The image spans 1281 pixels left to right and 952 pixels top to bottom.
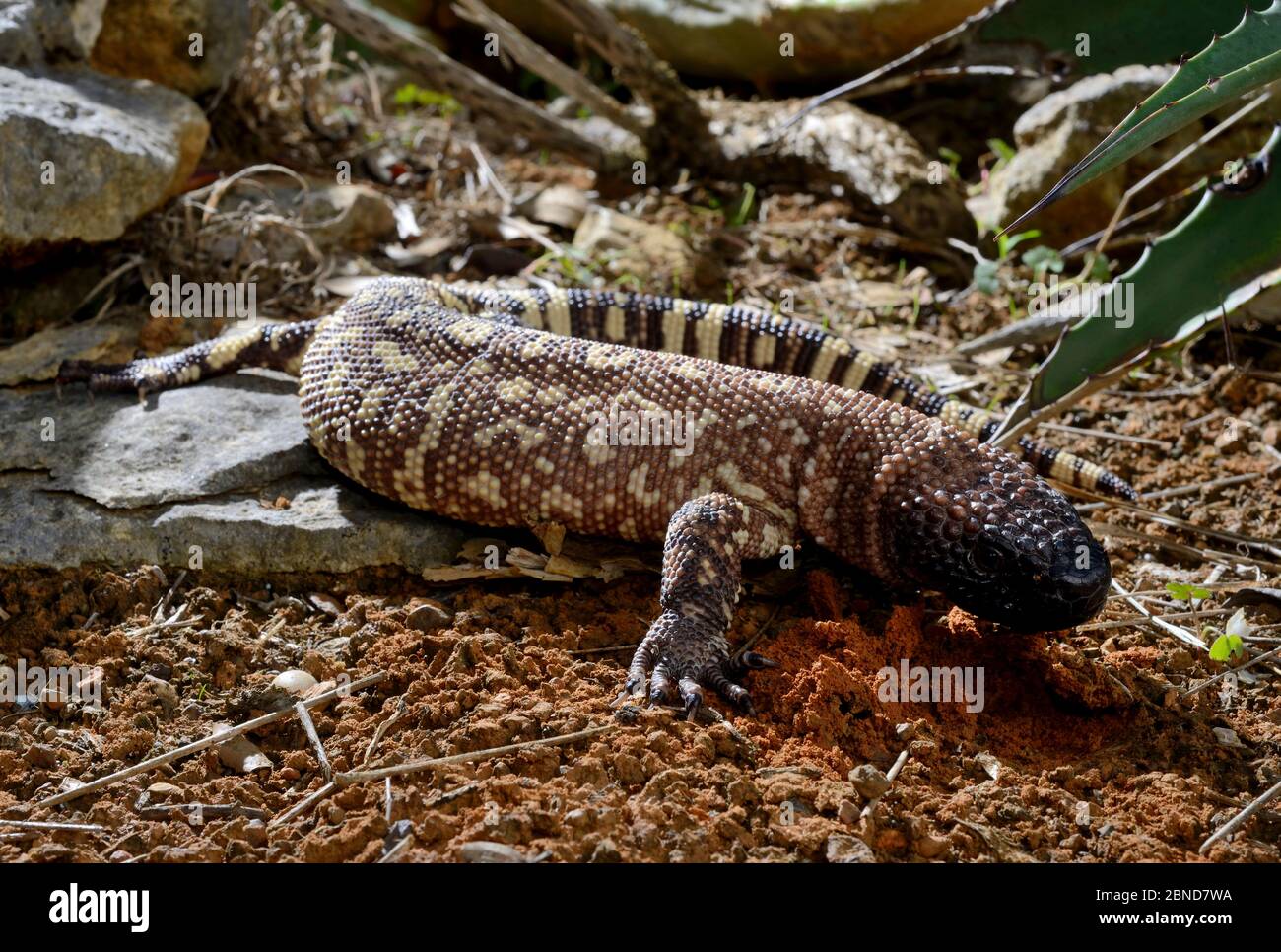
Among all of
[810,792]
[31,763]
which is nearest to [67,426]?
[31,763]

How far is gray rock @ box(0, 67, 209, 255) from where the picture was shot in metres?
4.49

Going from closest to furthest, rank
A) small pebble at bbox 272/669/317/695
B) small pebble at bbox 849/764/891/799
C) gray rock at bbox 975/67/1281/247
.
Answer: small pebble at bbox 849/764/891/799 < small pebble at bbox 272/669/317/695 < gray rock at bbox 975/67/1281/247

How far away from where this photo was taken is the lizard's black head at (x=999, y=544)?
313 cm

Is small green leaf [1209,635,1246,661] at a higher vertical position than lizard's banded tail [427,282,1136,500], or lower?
lower

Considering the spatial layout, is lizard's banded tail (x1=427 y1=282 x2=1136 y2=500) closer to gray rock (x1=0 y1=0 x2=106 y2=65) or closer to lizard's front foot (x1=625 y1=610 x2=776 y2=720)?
lizard's front foot (x1=625 y1=610 x2=776 y2=720)

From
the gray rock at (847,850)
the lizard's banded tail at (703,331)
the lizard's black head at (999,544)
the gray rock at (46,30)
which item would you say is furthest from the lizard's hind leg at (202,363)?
the gray rock at (847,850)

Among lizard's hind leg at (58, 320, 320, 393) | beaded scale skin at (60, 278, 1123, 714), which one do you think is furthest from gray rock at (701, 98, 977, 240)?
lizard's hind leg at (58, 320, 320, 393)

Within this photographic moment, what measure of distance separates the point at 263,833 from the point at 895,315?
4.04m

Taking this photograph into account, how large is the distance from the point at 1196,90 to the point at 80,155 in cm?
408

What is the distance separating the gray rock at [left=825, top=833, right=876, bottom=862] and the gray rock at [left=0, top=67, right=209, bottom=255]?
3874 mm

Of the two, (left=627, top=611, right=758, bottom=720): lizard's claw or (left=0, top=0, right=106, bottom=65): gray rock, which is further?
(left=0, top=0, right=106, bottom=65): gray rock

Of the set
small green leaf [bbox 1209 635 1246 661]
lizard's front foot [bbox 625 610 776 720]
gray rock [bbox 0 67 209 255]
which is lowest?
lizard's front foot [bbox 625 610 776 720]

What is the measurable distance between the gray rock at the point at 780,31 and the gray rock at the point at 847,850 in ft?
20.2

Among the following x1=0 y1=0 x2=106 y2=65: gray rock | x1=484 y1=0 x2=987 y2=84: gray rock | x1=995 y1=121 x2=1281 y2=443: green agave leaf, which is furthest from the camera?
x1=484 y1=0 x2=987 y2=84: gray rock
